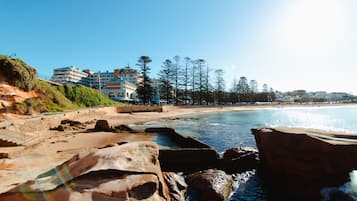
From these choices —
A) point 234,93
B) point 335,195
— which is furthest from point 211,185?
point 234,93

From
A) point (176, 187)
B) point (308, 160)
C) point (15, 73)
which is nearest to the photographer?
point (176, 187)

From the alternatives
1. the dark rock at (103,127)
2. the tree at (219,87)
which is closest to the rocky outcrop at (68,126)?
the dark rock at (103,127)

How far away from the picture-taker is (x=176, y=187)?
637cm

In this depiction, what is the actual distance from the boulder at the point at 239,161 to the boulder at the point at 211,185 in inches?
60.2

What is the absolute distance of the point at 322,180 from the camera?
664cm

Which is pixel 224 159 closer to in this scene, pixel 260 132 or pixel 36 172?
pixel 260 132

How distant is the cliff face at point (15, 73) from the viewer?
20084 millimetres

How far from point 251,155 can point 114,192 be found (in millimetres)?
8031

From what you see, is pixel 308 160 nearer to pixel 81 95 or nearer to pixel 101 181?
pixel 101 181

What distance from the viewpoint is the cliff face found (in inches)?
791

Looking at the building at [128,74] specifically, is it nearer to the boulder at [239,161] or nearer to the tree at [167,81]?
the tree at [167,81]

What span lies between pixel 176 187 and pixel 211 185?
1.20 m

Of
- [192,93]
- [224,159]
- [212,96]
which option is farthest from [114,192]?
[212,96]

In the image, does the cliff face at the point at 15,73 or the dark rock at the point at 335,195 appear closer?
the dark rock at the point at 335,195
